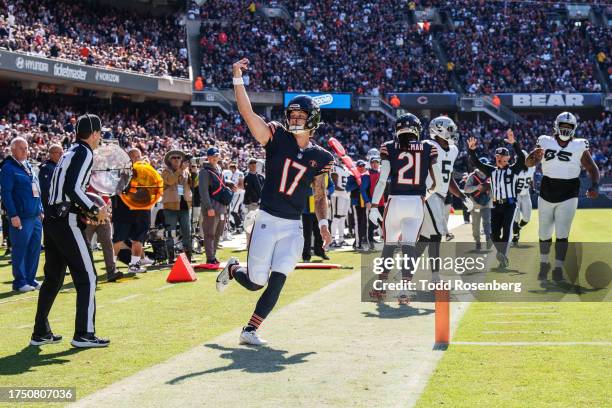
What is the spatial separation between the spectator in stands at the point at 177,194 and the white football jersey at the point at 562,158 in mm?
5729

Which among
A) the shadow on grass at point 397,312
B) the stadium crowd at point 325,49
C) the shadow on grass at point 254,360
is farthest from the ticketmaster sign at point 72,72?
the shadow on grass at point 254,360

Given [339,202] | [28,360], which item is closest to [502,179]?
[339,202]

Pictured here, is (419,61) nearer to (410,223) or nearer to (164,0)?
(164,0)

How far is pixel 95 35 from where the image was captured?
39.9 m

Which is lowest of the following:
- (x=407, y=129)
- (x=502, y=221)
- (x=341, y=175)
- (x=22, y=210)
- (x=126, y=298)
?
(x=126, y=298)

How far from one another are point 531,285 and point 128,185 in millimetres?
5878

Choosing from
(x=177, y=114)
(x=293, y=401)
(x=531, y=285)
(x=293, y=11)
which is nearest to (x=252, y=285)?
(x=293, y=401)

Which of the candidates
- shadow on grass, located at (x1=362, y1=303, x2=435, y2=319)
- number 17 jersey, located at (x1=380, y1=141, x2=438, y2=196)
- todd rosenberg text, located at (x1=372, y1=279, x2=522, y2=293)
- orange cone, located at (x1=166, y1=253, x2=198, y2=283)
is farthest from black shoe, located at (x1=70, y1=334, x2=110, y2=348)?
orange cone, located at (x1=166, y1=253, x2=198, y2=283)

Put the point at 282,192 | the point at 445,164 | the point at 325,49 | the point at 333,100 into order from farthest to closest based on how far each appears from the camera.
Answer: the point at 325,49, the point at 333,100, the point at 445,164, the point at 282,192

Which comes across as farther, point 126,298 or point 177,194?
point 177,194

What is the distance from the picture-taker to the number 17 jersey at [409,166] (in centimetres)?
970

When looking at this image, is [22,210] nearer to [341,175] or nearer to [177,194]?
[177,194]

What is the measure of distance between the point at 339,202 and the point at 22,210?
29.8 feet

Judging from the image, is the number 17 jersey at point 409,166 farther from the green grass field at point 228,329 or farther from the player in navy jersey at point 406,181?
the green grass field at point 228,329
